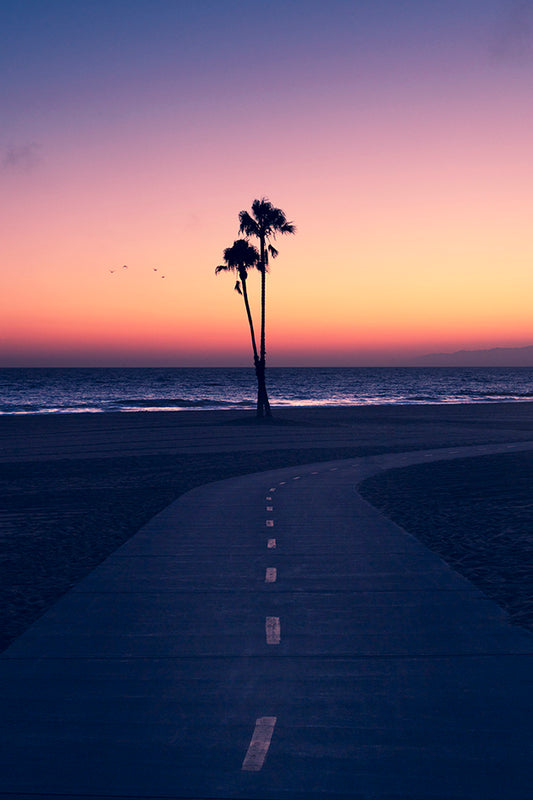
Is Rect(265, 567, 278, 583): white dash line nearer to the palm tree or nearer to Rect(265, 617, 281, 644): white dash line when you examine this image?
Rect(265, 617, 281, 644): white dash line

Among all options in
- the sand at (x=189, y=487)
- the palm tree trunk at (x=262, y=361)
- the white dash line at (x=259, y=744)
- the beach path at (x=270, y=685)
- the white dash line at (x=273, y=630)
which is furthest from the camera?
the palm tree trunk at (x=262, y=361)

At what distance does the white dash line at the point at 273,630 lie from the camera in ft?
24.7

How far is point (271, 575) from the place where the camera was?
33.8 ft

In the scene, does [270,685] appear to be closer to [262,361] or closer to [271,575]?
[271,575]

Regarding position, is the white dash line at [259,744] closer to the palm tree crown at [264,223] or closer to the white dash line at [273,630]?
the white dash line at [273,630]

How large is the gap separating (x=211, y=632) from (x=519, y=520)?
8833mm

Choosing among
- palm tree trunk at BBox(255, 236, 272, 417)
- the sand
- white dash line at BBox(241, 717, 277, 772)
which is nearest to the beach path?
white dash line at BBox(241, 717, 277, 772)

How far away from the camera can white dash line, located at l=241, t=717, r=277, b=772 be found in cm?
490

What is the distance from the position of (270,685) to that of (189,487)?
1453 centimetres

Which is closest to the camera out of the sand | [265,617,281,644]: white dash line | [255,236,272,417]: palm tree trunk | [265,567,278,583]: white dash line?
[265,617,281,644]: white dash line

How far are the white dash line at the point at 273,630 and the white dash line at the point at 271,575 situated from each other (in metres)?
1.73

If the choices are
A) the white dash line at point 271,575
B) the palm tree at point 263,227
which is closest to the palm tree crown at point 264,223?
the palm tree at point 263,227

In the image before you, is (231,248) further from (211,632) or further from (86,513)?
(211,632)

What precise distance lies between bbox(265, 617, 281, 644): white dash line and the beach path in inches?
1.2
